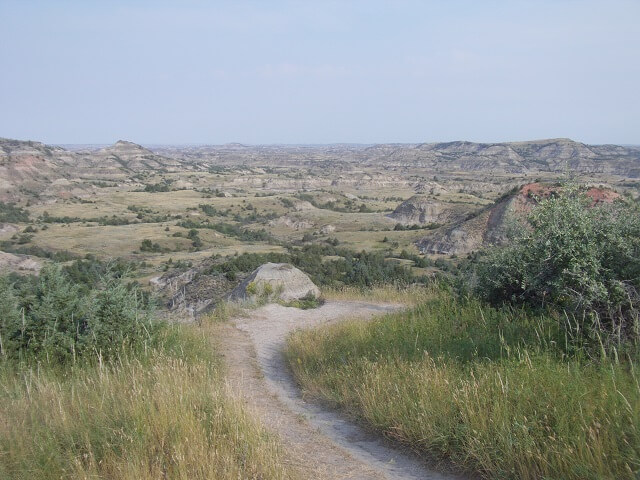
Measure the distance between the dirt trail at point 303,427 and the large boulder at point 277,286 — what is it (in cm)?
412

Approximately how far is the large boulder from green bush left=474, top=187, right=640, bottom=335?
8.95 metres

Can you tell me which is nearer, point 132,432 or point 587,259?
point 132,432

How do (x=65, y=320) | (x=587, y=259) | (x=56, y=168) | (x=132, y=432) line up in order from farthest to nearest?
1. (x=56, y=168)
2. (x=65, y=320)
3. (x=587, y=259)
4. (x=132, y=432)

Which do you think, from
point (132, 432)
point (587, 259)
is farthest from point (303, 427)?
point (587, 259)

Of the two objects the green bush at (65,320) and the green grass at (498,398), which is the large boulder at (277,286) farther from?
the green grass at (498,398)

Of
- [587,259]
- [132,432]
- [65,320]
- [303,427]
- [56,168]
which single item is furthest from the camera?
[56,168]

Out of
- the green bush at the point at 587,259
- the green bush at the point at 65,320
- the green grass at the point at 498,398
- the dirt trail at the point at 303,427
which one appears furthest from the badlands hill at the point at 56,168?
the green bush at the point at 587,259

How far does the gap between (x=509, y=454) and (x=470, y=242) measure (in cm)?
3777

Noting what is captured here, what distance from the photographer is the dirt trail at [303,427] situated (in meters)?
4.04

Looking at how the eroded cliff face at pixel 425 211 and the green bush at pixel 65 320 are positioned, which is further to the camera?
the eroded cliff face at pixel 425 211

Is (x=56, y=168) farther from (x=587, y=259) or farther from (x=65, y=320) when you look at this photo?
(x=587, y=259)

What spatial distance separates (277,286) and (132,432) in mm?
10426

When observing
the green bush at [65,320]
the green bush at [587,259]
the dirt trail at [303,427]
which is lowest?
the dirt trail at [303,427]

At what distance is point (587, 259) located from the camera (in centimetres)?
494
